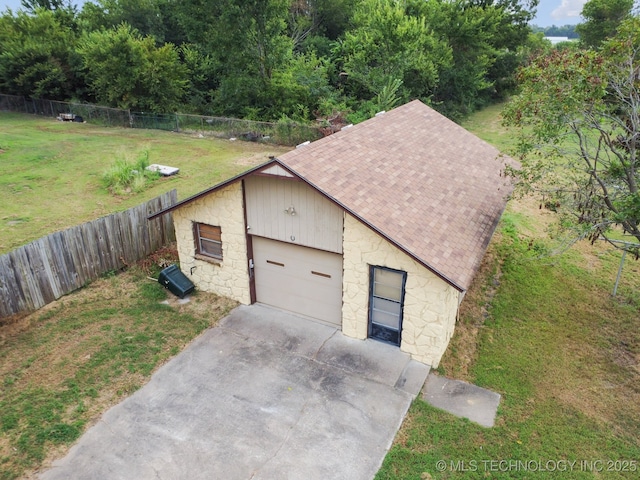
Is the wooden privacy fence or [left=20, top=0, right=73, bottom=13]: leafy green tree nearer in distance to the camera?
the wooden privacy fence

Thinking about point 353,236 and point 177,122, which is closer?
point 353,236

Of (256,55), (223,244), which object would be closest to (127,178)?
(223,244)

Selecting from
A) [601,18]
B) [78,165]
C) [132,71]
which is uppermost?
[601,18]

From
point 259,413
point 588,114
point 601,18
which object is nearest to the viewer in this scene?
point 259,413

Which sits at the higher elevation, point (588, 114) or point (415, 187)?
point (588, 114)

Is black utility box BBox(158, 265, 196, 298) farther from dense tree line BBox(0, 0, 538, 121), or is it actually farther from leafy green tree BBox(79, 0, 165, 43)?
leafy green tree BBox(79, 0, 165, 43)

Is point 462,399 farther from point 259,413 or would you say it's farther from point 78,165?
point 78,165

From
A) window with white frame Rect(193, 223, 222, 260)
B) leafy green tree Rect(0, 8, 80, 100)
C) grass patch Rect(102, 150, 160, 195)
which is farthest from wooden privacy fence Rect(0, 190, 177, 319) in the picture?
leafy green tree Rect(0, 8, 80, 100)
